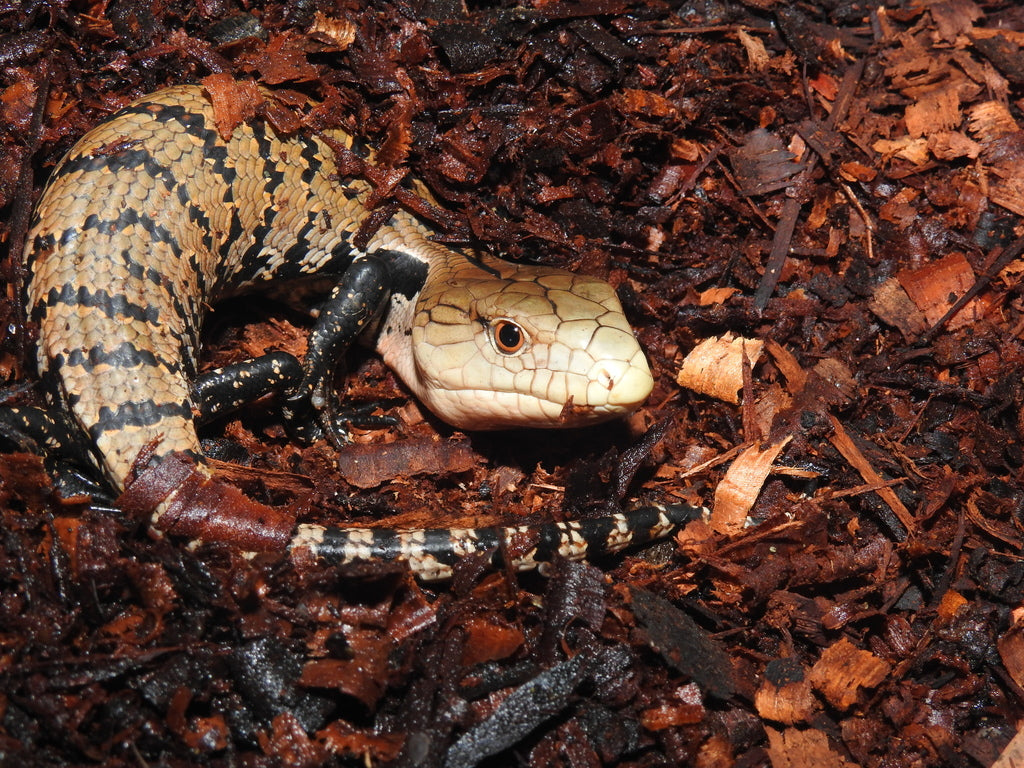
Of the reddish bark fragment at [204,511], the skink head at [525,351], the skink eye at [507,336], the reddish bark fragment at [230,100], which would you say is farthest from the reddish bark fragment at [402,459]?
the reddish bark fragment at [230,100]

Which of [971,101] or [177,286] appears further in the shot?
[971,101]

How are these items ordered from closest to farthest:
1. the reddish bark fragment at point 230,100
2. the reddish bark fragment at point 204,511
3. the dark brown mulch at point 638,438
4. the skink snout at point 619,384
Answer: the dark brown mulch at point 638,438 → the reddish bark fragment at point 204,511 → the skink snout at point 619,384 → the reddish bark fragment at point 230,100

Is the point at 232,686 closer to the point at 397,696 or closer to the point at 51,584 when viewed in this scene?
the point at 397,696

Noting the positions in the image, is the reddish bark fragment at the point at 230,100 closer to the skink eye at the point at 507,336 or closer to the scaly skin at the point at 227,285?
the scaly skin at the point at 227,285

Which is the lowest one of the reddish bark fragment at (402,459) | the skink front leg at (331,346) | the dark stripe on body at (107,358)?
the reddish bark fragment at (402,459)

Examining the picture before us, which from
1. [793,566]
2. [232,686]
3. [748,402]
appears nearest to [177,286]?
[232,686]

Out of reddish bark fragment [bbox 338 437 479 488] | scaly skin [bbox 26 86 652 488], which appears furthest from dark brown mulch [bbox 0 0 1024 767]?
scaly skin [bbox 26 86 652 488]
